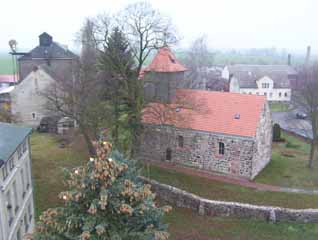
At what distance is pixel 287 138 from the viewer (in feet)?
130

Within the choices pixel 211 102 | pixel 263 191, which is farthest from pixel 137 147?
pixel 263 191

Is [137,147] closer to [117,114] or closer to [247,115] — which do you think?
[117,114]

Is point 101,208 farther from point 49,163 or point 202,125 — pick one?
point 49,163

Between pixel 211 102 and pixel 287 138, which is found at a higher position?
pixel 211 102

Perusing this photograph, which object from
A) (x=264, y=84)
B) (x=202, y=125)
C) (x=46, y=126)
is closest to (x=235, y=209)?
(x=202, y=125)

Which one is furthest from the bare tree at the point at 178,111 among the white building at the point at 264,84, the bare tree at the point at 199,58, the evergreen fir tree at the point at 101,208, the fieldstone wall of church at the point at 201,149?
the white building at the point at 264,84

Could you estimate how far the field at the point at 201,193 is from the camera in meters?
18.5

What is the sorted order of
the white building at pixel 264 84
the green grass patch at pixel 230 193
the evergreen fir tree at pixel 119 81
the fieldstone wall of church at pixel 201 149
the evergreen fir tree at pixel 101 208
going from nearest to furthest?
the evergreen fir tree at pixel 101 208, the green grass patch at pixel 230 193, the evergreen fir tree at pixel 119 81, the fieldstone wall of church at pixel 201 149, the white building at pixel 264 84

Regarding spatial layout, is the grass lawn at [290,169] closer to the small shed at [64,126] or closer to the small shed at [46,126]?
the small shed at [64,126]

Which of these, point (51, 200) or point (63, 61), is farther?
point (63, 61)

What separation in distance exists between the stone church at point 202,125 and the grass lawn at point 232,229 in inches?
263

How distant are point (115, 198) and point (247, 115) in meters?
18.8

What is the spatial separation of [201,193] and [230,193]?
2004 mm

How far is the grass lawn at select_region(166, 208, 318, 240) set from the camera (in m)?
18.3
